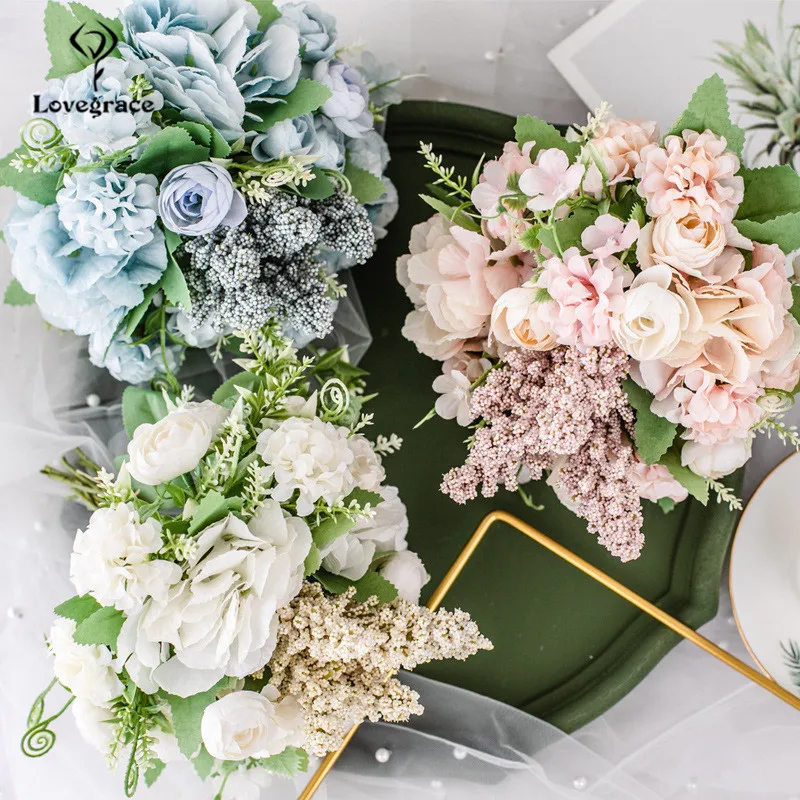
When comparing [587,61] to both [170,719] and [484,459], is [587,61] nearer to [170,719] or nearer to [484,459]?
[484,459]

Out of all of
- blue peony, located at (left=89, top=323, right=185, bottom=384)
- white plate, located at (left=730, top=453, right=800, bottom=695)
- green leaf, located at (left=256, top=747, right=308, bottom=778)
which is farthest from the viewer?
white plate, located at (left=730, top=453, right=800, bottom=695)

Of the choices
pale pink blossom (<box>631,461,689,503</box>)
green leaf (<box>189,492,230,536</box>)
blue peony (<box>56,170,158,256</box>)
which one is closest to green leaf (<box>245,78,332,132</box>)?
blue peony (<box>56,170,158,256</box>)

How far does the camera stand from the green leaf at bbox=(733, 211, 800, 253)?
61cm

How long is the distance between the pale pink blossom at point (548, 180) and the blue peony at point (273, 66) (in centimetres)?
24

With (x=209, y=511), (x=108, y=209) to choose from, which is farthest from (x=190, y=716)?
(x=108, y=209)

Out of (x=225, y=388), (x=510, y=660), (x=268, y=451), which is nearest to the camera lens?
(x=268, y=451)

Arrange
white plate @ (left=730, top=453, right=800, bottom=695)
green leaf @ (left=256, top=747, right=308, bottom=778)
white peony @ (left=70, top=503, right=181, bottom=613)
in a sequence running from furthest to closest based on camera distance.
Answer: white plate @ (left=730, top=453, right=800, bottom=695), green leaf @ (left=256, top=747, right=308, bottom=778), white peony @ (left=70, top=503, right=181, bottom=613)

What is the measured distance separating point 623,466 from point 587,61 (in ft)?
1.93

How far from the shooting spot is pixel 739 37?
0.95 m

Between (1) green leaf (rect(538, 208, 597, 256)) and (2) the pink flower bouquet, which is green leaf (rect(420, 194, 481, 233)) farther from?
(1) green leaf (rect(538, 208, 597, 256))

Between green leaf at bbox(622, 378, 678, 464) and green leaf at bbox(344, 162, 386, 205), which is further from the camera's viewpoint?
green leaf at bbox(344, 162, 386, 205)

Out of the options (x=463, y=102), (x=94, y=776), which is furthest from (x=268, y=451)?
(x=463, y=102)

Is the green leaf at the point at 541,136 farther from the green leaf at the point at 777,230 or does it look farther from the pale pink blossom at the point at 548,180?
the green leaf at the point at 777,230

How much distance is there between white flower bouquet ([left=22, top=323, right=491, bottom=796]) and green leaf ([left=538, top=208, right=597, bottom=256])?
0.22m
